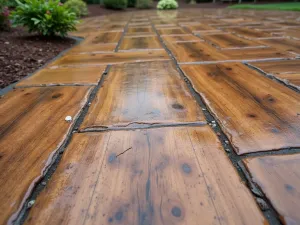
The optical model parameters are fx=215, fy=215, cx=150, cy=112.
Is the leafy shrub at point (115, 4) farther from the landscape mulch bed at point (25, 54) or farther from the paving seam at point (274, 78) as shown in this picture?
the paving seam at point (274, 78)

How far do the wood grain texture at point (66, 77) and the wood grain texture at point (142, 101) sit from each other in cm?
11

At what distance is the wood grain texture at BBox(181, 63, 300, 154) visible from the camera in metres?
0.74

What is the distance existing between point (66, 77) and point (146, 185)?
1.11m

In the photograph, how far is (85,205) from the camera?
21.1 inches

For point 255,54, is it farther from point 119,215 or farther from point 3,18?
point 3,18

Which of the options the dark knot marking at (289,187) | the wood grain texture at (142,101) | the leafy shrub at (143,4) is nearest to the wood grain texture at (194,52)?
the wood grain texture at (142,101)

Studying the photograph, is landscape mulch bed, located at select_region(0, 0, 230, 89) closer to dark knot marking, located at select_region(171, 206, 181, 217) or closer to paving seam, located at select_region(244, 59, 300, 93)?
dark knot marking, located at select_region(171, 206, 181, 217)

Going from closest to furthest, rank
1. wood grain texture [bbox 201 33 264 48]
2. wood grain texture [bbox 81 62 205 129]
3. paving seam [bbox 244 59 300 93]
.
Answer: wood grain texture [bbox 81 62 205 129] → paving seam [bbox 244 59 300 93] → wood grain texture [bbox 201 33 264 48]

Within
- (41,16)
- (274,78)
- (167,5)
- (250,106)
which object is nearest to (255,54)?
(274,78)

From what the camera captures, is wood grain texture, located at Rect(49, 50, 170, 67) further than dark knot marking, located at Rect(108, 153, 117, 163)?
Yes

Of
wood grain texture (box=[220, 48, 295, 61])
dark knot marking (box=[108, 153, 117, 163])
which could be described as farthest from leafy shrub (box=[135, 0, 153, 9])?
dark knot marking (box=[108, 153, 117, 163])

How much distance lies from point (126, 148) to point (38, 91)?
2.60ft

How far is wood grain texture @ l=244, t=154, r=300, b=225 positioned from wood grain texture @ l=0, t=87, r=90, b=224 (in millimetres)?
626

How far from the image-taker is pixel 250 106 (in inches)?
38.1
